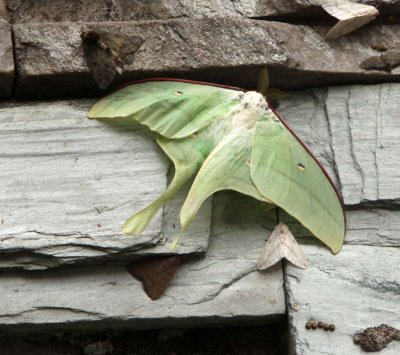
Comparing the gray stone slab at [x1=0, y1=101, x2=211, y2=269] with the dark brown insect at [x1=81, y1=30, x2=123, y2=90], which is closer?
the gray stone slab at [x1=0, y1=101, x2=211, y2=269]

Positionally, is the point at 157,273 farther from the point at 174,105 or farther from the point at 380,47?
the point at 380,47

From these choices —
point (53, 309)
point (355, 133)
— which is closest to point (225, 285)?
point (53, 309)

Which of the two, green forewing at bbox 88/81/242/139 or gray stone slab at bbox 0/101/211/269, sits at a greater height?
green forewing at bbox 88/81/242/139

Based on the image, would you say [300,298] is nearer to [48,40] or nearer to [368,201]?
[368,201]

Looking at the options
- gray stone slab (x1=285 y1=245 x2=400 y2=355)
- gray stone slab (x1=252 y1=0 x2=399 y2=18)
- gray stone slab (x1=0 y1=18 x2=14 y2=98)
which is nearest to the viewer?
gray stone slab (x1=285 y1=245 x2=400 y2=355)

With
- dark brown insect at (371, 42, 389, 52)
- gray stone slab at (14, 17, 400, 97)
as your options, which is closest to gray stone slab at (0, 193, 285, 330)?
gray stone slab at (14, 17, 400, 97)

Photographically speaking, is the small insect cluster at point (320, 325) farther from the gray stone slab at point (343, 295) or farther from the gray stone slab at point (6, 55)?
the gray stone slab at point (6, 55)

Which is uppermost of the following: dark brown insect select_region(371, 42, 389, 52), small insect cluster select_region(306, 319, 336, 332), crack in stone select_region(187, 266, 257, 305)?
dark brown insect select_region(371, 42, 389, 52)

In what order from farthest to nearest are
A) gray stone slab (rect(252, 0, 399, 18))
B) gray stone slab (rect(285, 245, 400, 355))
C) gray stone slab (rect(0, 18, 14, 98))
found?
1. gray stone slab (rect(252, 0, 399, 18))
2. gray stone slab (rect(0, 18, 14, 98))
3. gray stone slab (rect(285, 245, 400, 355))

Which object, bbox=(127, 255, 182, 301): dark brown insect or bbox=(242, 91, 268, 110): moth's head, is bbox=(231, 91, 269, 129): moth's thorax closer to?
bbox=(242, 91, 268, 110): moth's head
